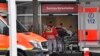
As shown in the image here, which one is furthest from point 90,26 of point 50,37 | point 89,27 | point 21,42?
point 21,42

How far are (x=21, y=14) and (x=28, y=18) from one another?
62cm

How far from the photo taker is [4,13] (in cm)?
1332

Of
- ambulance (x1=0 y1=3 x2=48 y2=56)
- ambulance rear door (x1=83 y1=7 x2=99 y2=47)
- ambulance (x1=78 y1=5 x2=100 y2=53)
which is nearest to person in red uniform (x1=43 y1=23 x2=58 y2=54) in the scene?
ambulance (x1=78 y1=5 x2=100 y2=53)

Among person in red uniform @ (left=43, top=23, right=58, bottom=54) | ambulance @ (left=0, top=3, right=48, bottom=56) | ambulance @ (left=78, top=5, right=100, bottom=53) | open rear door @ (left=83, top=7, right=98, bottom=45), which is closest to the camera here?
ambulance @ (left=0, top=3, right=48, bottom=56)

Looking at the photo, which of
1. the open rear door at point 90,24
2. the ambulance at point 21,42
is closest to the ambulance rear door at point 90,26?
the open rear door at point 90,24

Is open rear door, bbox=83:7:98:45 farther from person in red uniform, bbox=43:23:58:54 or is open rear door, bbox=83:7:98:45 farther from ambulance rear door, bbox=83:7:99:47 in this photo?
person in red uniform, bbox=43:23:58:54

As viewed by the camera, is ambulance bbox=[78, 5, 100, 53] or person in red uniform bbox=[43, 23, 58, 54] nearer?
person in red uniform bbox=[43, 23, 58, 54]

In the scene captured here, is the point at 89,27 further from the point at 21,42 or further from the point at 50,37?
the point at 21,42

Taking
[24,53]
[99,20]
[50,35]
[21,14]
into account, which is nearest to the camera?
[24,53]

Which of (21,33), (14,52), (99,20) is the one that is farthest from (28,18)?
(14,52)

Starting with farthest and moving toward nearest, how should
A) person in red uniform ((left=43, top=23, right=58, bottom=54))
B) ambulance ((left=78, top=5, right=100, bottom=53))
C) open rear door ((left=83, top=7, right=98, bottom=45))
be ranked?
1. open rear door ((left=83, top=7, right=98, bottom=45))
2. ambulance ((left=78, top=5, right=100, bottom=53))
3. person in red uniform ((left=43, top=23, right=58, bottom=54))

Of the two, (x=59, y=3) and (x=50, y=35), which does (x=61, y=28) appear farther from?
(x=50, y=35)

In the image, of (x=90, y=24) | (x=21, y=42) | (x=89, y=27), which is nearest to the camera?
(x=21, y=42)

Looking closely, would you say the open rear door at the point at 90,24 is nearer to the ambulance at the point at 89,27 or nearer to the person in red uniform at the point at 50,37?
the ambulance at the point at 89,27
